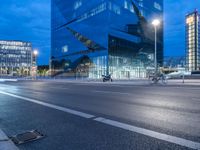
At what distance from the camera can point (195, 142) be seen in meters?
4.88

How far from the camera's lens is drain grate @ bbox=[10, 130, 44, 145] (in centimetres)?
542

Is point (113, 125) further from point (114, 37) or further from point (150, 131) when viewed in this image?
point (114, 37)

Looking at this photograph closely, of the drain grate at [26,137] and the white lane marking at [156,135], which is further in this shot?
the drain grate at [26,137]

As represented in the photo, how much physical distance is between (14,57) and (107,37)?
116 metres

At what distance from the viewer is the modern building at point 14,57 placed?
157375 millimetres

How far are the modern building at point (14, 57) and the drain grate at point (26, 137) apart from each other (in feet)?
511

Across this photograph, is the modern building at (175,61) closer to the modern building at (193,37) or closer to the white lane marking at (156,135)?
the white lane marking at (156,135)

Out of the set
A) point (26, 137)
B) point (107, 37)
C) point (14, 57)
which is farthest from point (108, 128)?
point (14, 57)

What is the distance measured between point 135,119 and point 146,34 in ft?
226

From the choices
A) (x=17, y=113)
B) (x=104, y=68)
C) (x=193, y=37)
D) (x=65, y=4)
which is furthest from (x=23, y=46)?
(x=17, y=113)

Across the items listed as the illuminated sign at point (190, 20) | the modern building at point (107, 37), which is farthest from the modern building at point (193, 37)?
the modern building at point (107, 37)

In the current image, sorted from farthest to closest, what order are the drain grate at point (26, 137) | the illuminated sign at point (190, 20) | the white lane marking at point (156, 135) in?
the illuminated sign at point (190, 20) → the drain grate at point (26, 137) → the white lane marking at point (156, 135)

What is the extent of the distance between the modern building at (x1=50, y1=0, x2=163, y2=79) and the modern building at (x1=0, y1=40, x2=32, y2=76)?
281 ft

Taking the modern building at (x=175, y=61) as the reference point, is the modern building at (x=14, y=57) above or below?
above
